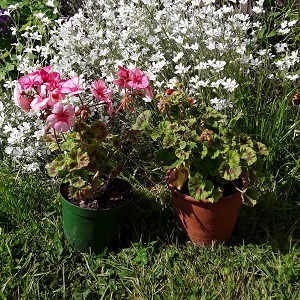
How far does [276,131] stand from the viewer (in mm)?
3242

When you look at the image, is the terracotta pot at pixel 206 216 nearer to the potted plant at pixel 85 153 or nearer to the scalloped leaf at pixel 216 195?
the scalloped leaf at pixel 216 195

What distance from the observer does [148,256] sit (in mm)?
2807

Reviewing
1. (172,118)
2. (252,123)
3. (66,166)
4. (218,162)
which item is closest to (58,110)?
(66,166)

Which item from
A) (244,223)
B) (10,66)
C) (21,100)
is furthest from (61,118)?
(10,66)

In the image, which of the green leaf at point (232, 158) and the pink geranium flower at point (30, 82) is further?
the green leaf at point (232, 158)

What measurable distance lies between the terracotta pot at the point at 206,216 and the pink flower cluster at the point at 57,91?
631mm

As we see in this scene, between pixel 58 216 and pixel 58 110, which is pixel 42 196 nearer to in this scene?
pixel 58 216

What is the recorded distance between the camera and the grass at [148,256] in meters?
2.61

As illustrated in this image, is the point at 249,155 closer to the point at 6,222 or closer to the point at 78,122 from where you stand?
the point at 78,122

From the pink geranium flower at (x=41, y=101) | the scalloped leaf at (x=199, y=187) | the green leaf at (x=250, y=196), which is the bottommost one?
the green leaf at (x=250, y=196)

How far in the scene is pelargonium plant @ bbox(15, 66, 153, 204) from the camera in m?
2.34

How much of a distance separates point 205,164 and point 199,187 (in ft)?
0.41

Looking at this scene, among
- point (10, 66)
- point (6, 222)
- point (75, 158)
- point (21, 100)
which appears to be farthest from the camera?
point (10, 66)

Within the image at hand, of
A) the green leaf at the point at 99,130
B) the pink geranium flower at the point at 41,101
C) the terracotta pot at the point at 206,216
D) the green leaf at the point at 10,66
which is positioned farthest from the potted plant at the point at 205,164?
the green leaf at the point at 10,66
